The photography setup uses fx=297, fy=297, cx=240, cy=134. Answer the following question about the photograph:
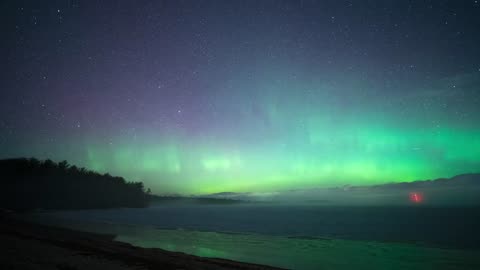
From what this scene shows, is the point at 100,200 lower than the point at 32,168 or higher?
→ lower

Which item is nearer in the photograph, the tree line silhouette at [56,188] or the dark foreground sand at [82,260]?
the dark foreground sand at [82,260]

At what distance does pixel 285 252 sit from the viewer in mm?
26953

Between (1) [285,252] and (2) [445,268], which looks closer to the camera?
(2) [445,268]

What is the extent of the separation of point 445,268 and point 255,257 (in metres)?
13.7

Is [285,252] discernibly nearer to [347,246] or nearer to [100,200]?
[347,246]

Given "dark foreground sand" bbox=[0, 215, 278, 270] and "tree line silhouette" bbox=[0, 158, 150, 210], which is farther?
"tree line silhouette" bbox=[0, 158, 150, 210]

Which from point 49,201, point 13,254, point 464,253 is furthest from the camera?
point 49,201

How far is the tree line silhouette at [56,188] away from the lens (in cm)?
12650

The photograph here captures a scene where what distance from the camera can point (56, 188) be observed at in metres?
146

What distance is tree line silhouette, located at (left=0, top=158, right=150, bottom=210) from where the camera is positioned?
415 ft

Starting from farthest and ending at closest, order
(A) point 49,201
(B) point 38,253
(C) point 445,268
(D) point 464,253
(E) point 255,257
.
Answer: (A) point 49,201 → (D) point 464,253 → (E) point 255,257 → (C) point 445,268 → (B) point 38,253

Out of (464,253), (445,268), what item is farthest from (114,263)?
(464,253)

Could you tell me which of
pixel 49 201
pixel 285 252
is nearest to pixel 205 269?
pixel 285 252

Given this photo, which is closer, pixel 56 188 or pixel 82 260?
pixel 82 260
